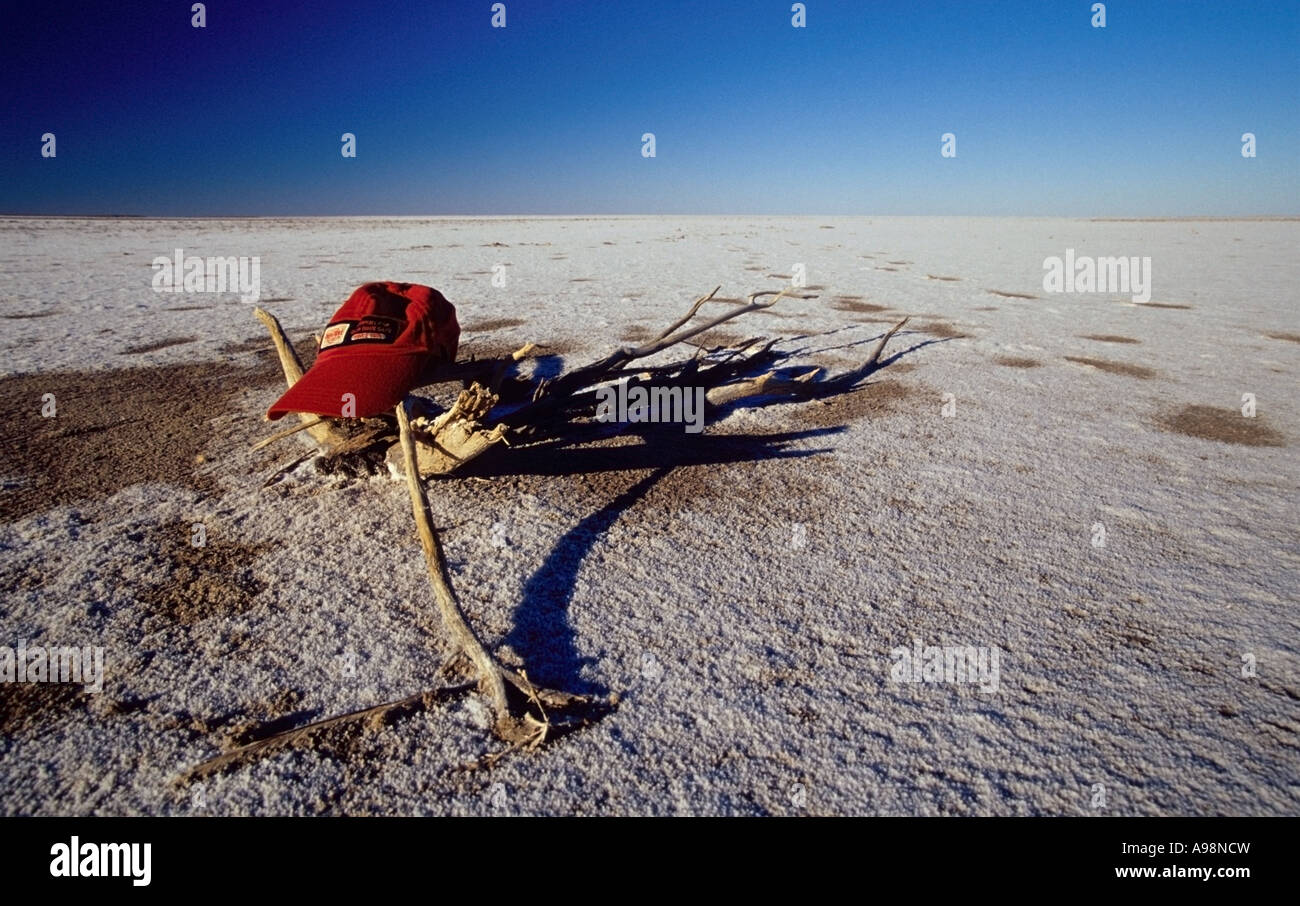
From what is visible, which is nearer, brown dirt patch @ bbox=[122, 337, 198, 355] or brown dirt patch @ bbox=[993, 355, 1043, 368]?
brown dirt patch @ bbox=[122, 337, 198, 355]

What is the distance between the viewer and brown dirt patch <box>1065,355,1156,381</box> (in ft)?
20.5

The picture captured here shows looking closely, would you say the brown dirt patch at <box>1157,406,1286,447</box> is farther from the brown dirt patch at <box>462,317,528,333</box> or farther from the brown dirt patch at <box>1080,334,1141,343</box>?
the brown dirt patch at <box>462,317,528,333</box>

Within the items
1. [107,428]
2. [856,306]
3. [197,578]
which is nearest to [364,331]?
[197,578]

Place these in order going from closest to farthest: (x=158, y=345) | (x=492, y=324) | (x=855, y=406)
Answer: (x=855, y=406) → (x=158, y=345) → (x=492, y=324)

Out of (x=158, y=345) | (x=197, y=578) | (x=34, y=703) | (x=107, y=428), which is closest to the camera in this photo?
(x=34, y=703)

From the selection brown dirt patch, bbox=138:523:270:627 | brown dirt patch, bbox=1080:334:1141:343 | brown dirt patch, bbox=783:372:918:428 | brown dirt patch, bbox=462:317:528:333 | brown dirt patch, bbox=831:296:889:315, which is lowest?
brown dirt patch, bbox=138:523:270:627

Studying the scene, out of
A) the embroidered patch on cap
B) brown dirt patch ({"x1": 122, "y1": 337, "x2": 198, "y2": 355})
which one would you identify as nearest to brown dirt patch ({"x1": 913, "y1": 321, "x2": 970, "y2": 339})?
the embroidered patch on cap

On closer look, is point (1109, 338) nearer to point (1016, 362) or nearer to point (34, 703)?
point (1016, 362)

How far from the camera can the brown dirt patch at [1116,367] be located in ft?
20.5

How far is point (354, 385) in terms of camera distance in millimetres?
2760

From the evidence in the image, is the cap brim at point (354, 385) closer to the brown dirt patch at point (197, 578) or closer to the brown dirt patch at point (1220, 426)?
the brown dirt patch at point (197, 578)

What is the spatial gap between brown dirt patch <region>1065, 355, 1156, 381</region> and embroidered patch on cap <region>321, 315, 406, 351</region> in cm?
651

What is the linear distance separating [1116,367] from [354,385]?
23.0 feet
